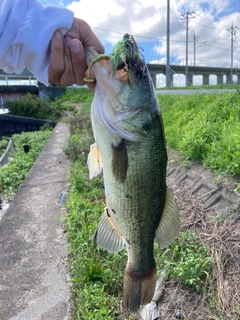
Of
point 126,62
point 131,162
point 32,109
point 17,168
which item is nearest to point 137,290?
point 131,162

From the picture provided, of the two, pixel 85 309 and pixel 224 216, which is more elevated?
pixel 224 216

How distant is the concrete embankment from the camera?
3165 millimetres

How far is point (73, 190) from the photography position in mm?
5789

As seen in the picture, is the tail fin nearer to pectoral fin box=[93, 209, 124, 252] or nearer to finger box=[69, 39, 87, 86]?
pectoral fin box=[93, 209, 124, 252]

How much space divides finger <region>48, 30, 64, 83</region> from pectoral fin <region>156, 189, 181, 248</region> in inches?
36.4

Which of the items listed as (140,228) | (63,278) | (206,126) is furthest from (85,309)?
(206,126)

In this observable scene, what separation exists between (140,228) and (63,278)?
2.03m

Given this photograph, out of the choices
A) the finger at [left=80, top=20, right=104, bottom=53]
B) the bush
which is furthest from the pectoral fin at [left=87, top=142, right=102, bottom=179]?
the bush

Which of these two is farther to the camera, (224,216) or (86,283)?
(224,216)

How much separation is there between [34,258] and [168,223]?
2.60 metres

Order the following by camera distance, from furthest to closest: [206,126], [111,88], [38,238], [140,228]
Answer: [206,126], [38,238], [140,228], [111,88]

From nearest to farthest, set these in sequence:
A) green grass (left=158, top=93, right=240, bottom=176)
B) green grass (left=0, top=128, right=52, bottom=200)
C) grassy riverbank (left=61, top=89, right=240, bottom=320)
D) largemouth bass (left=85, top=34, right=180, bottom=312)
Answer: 1. largemouth bass (left=85, top=34, right=180, bottom=312)
2. grassy riverbank (left=61, top=89, right=240, bottom=320)
3. green grass (left=158, top=93, right=240, bottom=176)
4. green grass (left=0, top=128, right=52, bottom=200)

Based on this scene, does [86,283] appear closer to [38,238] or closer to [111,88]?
[38,238]

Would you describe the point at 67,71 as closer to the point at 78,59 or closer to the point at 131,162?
the point at 78,59
